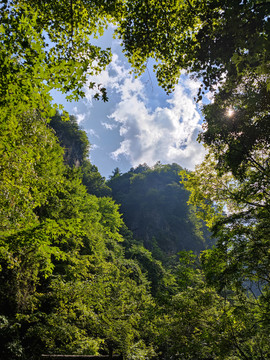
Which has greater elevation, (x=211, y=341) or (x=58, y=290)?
(x=58, y=290)

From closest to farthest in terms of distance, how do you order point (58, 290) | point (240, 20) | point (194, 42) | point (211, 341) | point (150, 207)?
point (240, 20) → point (194, 42) → point (211, 341) → point (58, 290) → point (150, 207)

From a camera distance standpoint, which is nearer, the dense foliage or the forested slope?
the dense foliage

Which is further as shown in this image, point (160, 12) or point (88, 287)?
point (88, 287)

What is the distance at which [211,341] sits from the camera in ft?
18.8

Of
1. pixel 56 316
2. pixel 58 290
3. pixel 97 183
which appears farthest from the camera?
pixel 97 183

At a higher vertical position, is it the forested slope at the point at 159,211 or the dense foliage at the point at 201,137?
the forested slope at the point at 159,211

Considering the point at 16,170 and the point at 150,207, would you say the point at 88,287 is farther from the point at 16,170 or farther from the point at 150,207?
the point at 150,207

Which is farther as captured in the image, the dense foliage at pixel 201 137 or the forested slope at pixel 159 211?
the forested slope at pixel 159 211

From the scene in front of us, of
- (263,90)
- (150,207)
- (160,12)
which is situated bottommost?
(263,90)

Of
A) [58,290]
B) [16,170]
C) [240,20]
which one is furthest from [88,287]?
[240,20]

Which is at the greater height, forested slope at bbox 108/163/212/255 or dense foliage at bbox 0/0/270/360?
forested slope at bbox 108/163/212/255

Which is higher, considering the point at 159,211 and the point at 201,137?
the point at 159,211

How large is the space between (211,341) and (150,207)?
5969cm

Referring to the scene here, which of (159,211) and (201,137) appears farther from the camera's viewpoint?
(159,211)
